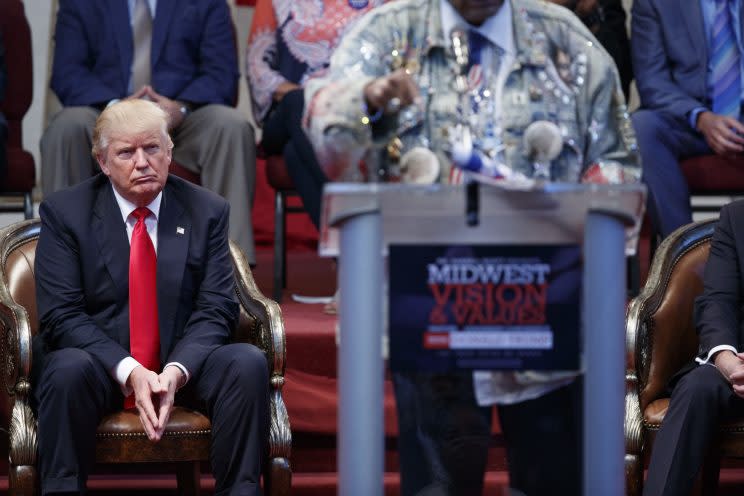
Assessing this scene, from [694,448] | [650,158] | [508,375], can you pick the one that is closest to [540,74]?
[508,375]

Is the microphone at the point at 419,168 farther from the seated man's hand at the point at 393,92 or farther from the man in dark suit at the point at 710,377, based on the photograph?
the man in dark suit at the point at 710,377

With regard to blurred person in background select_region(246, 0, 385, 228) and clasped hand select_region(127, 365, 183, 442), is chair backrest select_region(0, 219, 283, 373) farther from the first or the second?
blurred person in background select_region(246, 0, 385, 228)

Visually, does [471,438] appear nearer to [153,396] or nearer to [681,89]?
[153,396]

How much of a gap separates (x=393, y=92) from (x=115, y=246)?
4.61 feet

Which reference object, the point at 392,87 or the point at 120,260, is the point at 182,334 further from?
the point at 392,87

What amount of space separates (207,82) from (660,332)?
6.43 feet

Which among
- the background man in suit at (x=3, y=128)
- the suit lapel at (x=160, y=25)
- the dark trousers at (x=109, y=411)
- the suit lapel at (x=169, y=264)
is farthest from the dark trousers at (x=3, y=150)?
the dark trousers at (x=109, y=411)

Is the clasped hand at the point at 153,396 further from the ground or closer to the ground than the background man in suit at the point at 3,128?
closer to the ground

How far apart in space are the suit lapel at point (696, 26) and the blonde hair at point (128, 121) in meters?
2.10

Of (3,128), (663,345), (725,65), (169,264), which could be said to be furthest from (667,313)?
(3,128)

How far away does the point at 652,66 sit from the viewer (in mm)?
4660

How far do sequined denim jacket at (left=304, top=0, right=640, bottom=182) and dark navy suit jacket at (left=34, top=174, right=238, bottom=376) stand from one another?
1.06 metres

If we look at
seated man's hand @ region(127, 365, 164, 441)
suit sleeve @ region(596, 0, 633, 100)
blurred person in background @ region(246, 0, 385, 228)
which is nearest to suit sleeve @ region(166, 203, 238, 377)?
seated man's hand @ region(127, 365, 164, 441)

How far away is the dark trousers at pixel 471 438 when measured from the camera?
197 centimetres
